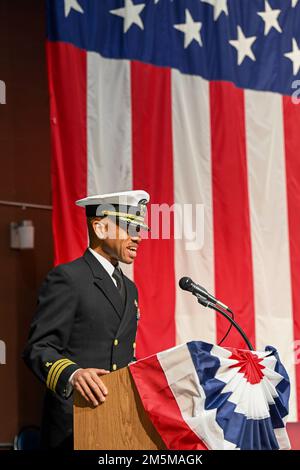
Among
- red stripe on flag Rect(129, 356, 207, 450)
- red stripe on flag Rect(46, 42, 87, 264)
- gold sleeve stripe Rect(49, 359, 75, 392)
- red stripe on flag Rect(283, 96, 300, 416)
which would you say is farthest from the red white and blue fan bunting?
red stripe on flag Rect(283, 96, 300, 416)

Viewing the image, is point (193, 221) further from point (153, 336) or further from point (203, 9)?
point (203, 9)

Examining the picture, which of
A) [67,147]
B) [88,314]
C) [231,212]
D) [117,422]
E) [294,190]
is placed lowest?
[117,422]

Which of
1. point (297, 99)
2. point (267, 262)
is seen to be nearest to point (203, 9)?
point (297, 99)

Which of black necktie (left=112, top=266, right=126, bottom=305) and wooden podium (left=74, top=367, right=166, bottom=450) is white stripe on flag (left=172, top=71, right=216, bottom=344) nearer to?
black necktie (left=112, top=266, right=126, bottom=305)

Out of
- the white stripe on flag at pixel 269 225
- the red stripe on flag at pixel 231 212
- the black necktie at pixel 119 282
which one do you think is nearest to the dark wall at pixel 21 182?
the red stripe on flag at pixel 231 212

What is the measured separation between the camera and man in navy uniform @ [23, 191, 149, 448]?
7.64 ft

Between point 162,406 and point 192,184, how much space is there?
2.33 metres

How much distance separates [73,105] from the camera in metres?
3.91

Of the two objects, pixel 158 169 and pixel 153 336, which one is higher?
pixel 158 169

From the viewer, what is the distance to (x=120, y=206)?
2.65 metres

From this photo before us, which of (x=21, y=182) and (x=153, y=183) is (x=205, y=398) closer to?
(x=153, y=183)

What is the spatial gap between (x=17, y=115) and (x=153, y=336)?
1400mm

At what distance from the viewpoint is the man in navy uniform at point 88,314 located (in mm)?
2330

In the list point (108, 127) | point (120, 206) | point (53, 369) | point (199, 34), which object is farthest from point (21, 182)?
point (53, 369)
